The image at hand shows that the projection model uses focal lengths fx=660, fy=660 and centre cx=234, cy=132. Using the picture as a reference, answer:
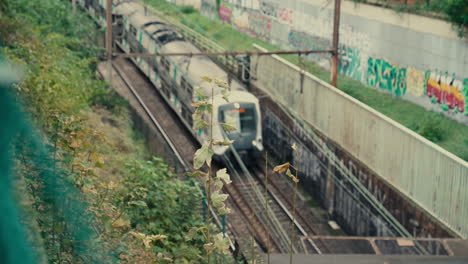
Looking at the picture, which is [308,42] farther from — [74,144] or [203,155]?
[203,155]

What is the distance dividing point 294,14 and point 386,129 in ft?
38.4

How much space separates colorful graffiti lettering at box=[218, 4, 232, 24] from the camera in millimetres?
29422

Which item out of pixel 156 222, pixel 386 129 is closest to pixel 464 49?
pixel 386 129

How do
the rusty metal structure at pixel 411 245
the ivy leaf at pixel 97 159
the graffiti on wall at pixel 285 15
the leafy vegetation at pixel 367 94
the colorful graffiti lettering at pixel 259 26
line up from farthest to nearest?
the colorful graffiti lettering at pixel 259 26 < the graffiti on wall at pixel 285 15 < the leafy vegetation at pixel 367 94 < the rusty metal structure at pixel 411 245 < the ivy leaf at pixel 97 159

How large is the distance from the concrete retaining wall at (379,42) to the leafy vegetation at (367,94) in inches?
Result: 11.5

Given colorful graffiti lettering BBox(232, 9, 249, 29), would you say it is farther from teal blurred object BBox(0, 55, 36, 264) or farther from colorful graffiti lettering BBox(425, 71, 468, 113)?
teal blurred object BBox(0, 55, 36, 264)

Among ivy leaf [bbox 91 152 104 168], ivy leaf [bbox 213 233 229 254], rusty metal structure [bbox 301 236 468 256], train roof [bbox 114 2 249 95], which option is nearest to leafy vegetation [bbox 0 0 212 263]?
ivy leaf [bbox 91 152 104 168]

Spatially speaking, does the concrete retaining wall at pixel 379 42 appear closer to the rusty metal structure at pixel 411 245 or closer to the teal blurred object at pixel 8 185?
the rusty metal structure at pixel 411 245

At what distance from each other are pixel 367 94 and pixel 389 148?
608 centimetres

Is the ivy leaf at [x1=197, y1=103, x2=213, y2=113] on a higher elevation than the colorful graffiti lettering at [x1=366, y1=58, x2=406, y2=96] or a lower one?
higher

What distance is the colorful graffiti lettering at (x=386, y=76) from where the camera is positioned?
69.3 ft

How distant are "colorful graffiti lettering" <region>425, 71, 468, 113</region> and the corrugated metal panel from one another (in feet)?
9.68

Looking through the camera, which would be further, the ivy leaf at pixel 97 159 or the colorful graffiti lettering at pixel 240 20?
the colorful graffiti lettering at pixel 240 20

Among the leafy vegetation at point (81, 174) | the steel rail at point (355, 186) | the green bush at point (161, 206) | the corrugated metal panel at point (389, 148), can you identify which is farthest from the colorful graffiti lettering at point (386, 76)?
the green bush at point (161, 206)
